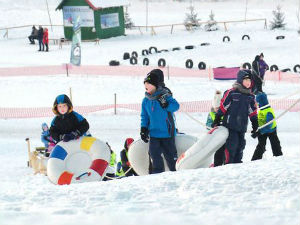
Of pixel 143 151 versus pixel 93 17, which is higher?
pixel 93 17

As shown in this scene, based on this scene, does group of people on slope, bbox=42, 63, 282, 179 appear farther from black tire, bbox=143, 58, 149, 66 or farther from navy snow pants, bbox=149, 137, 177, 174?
black tire, bbox=143, 58, 149, 66

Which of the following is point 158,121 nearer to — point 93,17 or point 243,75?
point 243,75

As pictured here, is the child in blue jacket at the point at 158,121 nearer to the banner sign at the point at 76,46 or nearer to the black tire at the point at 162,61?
the banner sign at the point at 76,46

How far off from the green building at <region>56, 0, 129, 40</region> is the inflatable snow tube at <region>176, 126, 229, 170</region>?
28.6m

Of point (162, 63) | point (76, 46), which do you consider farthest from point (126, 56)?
point (76, 46)

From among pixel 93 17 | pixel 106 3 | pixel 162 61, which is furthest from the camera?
pixel 106 3

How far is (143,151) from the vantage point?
25.2ft

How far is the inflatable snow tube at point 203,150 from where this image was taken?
7.07 metres

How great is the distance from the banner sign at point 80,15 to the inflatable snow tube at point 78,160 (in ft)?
92.4

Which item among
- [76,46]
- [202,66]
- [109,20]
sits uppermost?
[109,20]

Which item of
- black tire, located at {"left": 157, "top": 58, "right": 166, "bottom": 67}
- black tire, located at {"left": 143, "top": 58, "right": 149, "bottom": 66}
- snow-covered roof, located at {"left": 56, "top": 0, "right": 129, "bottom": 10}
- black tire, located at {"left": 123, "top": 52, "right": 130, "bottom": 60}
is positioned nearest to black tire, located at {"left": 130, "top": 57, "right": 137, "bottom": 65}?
black tire, located at {"left": 143, "top": 58, "right": 149, "bottom": 66}

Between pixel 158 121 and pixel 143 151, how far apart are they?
0.72 meters

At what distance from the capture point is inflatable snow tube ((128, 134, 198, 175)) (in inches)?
300

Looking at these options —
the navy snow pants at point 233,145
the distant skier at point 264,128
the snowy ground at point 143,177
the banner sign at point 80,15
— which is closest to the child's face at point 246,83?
the navy snow pants at point 233,145
